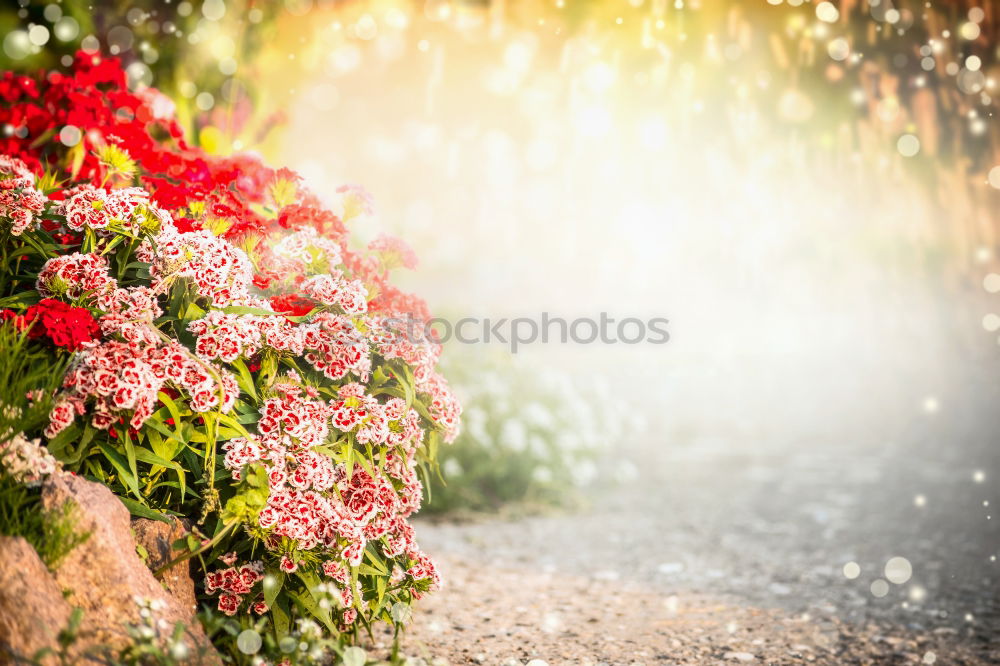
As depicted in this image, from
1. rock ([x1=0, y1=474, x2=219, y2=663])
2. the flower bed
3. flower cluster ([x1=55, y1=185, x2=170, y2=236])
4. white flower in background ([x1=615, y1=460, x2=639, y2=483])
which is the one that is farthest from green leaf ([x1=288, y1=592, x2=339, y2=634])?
white flower in background ([x1=615, y1=460, x2=639, y2=483])

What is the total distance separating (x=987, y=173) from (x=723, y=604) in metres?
5.74

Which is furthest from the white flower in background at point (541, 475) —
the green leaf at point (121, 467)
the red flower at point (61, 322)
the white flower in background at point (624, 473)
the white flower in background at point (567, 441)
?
the red flower at point (61, 322)

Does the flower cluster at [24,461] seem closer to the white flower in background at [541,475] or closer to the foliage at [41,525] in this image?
the foliage at [41,525]

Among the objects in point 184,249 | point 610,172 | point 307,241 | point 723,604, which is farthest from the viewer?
point 610,172

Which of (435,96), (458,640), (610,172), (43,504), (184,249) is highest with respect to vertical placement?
(435,96)

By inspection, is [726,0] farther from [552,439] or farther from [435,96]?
[435,96]

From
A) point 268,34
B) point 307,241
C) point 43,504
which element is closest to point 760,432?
point 268,34

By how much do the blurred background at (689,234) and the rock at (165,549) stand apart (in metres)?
2.06

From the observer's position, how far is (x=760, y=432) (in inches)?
307

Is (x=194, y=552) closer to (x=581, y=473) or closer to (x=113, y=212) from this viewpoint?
(x=113, y=212)

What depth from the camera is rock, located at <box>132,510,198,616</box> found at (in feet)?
6.88

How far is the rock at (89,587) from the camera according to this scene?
167cm

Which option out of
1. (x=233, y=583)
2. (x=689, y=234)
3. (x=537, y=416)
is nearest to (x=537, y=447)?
(x=537, y=416)

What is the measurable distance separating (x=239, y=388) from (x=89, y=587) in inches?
22.9
